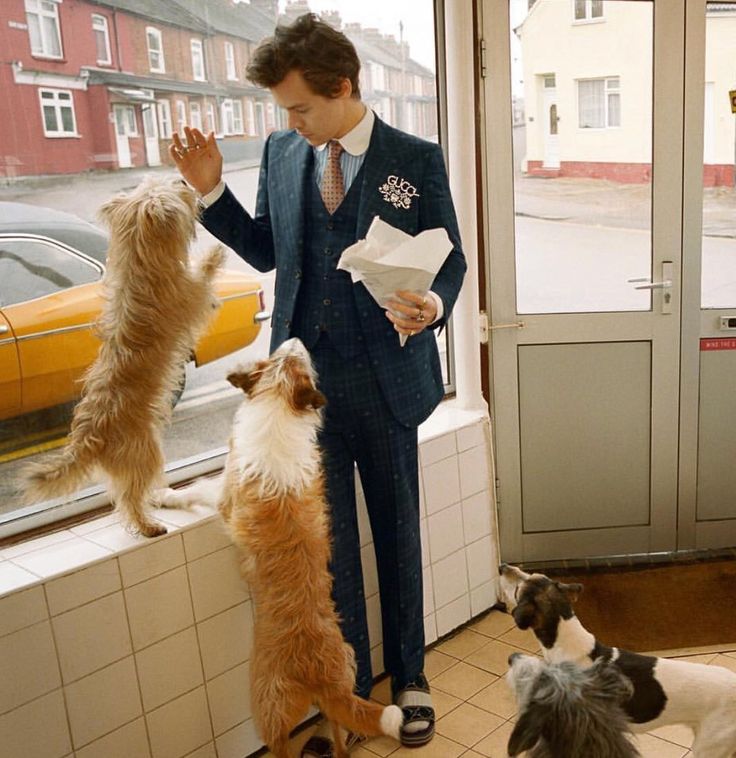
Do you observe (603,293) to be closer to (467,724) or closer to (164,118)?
(467,724)

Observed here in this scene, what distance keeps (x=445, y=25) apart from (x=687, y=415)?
1840mm

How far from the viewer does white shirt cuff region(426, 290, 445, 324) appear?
2.10m

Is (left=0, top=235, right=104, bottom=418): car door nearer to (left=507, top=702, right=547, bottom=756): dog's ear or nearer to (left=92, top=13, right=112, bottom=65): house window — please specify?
(left=92, top=13, right=112, bottom=65): house window

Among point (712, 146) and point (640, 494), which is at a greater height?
point (712, 146)

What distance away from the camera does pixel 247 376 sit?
2.06 metres

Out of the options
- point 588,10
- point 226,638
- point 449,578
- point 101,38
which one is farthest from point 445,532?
point 588,10

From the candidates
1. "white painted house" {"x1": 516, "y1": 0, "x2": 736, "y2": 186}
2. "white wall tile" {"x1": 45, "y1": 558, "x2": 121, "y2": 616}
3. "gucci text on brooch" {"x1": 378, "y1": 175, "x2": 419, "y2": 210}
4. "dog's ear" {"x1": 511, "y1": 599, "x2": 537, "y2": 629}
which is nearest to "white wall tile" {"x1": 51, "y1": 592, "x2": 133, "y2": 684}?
"white wall tile" {"x1": 45, "y1": 558, "x2": 121, "y2": 616}

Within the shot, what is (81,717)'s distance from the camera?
2.04m

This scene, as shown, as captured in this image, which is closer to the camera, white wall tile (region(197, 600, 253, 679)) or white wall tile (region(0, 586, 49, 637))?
white wall tile (region(0, 586, 49, 637))

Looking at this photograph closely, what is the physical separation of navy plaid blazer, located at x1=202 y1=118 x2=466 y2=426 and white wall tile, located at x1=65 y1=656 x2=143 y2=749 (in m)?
0.93

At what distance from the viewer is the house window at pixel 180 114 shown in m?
2.47

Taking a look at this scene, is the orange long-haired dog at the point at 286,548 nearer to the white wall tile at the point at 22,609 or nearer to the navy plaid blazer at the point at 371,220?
the navy plaid blazer at the point at 371,220

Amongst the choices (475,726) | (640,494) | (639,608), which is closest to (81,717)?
(475,726)

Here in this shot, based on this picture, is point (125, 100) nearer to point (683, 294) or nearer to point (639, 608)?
point (683, 294)
